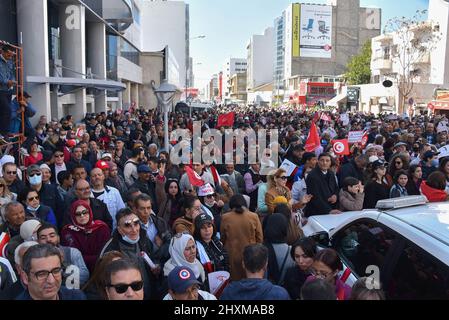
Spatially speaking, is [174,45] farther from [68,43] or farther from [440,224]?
[440,224]

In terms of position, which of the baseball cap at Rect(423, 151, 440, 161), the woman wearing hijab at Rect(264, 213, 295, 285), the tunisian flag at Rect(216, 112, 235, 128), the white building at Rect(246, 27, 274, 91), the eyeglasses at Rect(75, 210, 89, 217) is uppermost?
the white building at Rect(246, 27, 274, 91)

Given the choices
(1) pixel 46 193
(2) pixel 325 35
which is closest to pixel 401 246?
(1) pixel 46 193

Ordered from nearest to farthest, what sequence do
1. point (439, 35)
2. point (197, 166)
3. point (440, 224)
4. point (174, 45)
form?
point (440, 224) < point (197, 166) < point (439, 35) < point (174, 45)

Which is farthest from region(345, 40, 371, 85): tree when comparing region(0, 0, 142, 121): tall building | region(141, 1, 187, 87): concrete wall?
region(141, 1, 187, 87): concrete wall

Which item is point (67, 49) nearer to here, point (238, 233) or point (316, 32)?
point (238, 233)

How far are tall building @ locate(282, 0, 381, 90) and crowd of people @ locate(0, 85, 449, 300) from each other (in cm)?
10284

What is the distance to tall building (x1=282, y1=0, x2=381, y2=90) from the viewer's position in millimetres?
109688

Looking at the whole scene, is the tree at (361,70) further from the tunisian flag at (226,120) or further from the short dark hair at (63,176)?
the short dark hair at (63,176)

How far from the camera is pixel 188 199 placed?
16.6 ft

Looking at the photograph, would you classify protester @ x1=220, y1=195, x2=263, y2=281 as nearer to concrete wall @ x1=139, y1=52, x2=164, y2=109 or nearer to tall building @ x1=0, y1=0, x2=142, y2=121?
tall building @ x1=0, y1=0, x2=142, y2=121

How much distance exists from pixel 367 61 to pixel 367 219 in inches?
2844

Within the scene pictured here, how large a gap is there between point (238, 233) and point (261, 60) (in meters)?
155

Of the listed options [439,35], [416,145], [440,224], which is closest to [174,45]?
[439,35]

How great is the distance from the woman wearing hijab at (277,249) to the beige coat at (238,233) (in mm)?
356
